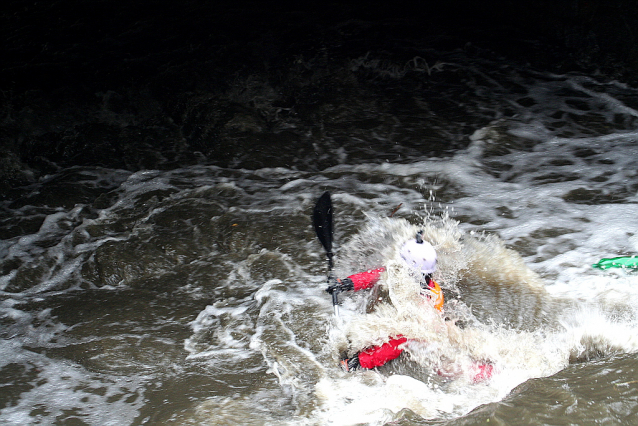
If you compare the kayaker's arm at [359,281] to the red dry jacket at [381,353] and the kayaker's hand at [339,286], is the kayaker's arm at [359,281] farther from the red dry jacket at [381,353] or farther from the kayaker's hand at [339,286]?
the red dry jacket at [381,353]

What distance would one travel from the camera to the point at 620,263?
3.29 metres

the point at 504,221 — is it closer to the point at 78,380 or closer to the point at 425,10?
the point at 78,380

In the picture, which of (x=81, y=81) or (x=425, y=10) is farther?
(x=425, y=10)

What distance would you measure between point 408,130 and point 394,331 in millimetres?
3523

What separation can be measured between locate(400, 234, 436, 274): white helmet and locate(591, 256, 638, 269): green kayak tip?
144 centimetres

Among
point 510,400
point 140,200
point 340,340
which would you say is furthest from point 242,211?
point 510,400

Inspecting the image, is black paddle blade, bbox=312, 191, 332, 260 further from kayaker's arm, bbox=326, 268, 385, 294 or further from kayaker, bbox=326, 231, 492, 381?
kayaker, bbox=326, 231, 492, 381

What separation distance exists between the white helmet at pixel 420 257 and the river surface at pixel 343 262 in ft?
0.49

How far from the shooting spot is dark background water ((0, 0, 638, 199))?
19.2 feet

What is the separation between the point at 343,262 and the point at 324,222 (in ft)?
2.28

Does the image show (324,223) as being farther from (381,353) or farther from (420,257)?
(381,353)

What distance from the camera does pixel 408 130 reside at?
18.9 ft

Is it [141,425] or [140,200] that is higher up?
[140,200]

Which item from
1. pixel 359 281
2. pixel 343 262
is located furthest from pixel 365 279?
pixel 343 262
